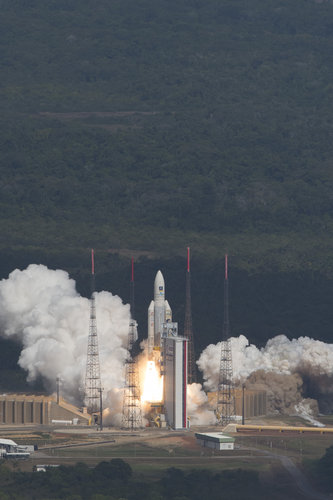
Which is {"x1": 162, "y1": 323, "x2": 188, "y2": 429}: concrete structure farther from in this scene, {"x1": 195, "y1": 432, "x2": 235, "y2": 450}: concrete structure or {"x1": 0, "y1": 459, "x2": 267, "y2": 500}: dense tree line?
{"x1": 0, "y1": 459, "x2": 267, "y2": 500}: dense tree line

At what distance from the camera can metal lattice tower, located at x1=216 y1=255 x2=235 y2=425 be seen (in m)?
136

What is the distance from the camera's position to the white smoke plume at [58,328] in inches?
5556

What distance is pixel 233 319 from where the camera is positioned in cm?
17350

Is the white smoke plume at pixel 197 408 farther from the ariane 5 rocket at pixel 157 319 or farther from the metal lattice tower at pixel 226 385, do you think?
the ariane 5 rocket at pixel 157 319

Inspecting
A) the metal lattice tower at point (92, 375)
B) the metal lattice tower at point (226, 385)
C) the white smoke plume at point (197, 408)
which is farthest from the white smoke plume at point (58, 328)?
the metal lattice tower at point (226, 385)

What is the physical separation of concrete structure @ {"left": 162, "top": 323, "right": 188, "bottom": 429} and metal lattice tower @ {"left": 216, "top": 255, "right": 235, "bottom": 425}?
5383 mm

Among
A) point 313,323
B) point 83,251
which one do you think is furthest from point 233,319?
point 83,251

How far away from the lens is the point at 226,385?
140 metres

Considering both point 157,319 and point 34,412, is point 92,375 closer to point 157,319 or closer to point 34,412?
point 34,412

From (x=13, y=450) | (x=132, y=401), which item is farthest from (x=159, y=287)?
(x=13, y=450)

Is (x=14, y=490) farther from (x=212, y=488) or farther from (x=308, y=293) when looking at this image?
(x=308, y=293)

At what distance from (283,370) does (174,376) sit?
17775mm

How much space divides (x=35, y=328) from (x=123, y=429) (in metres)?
19.3

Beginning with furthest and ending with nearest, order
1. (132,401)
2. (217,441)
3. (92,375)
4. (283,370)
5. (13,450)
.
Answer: (283,370) → (92,375) → (132,401) → (217,441) → (13,450)
